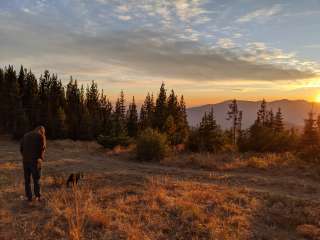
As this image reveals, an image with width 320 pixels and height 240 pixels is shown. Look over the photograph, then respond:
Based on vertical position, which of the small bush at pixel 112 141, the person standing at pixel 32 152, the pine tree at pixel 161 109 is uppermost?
the pine tree at pixel 161 109

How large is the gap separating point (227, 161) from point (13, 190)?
1256 cm

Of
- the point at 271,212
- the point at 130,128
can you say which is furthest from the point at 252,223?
the point at 130,128

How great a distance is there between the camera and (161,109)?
159 feet

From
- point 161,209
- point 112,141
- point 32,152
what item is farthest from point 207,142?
point 32,152

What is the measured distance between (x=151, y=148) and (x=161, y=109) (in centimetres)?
2795

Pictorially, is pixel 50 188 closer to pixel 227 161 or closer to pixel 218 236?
pixel 218 236

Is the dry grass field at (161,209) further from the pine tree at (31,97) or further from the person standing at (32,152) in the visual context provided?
the pine tree at (31,97)

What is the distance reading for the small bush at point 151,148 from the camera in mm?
20703

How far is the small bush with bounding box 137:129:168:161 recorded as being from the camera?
20703 mm

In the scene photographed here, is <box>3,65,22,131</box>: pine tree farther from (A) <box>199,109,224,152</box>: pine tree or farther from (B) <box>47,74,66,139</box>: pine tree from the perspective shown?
(A) <box>199,109,224,152</box>: pine tree

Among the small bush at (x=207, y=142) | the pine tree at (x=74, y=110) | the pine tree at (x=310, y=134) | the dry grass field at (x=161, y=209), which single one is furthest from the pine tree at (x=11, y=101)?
the pine tree at (x=310, y=134)

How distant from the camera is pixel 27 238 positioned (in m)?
6.25

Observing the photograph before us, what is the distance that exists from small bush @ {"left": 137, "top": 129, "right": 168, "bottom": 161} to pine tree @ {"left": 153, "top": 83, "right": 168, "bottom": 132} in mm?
23477

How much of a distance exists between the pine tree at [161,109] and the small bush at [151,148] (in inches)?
924
